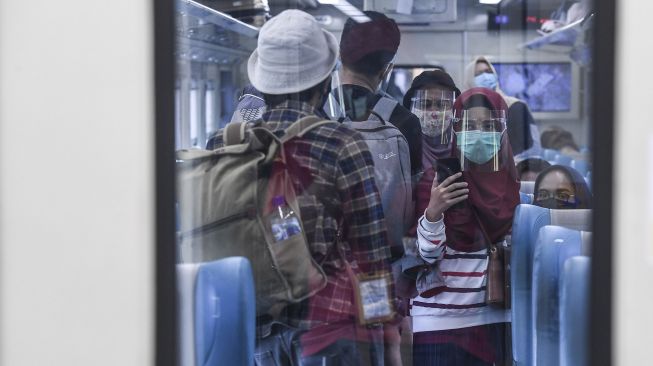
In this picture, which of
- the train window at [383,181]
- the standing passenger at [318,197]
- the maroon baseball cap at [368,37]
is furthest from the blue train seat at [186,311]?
the maroon baseball cap at [368,37]

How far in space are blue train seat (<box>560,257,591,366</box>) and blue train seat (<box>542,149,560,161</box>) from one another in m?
0.48

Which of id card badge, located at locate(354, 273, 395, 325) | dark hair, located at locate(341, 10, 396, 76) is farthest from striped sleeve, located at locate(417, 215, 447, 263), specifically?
dark hair, located at locate(341, 10, 396, 76)

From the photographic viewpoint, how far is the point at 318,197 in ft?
8.29

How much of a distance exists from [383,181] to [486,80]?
439 mm

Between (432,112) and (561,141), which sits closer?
(561,141)

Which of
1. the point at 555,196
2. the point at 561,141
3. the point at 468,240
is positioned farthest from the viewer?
the point at 468,240

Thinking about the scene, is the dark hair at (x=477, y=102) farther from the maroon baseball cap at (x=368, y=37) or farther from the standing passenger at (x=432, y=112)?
the maroon baseball cap at (x=368, y=37)

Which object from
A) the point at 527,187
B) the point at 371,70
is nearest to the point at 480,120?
the point at 527,187

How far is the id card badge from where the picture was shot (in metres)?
2.61

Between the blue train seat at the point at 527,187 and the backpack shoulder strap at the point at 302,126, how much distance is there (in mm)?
713

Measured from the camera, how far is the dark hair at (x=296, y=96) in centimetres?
248

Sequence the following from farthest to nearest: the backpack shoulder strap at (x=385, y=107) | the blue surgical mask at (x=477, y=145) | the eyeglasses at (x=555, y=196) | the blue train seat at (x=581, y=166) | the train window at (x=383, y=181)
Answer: the blue surgical mask at (x=477, y=145), the backpack shoulder strap at (x=385, y=107), the eyeglasses at (x=555, y=196), the train window at (x=383, y=181), the blue train seat at (x=581, y=166)

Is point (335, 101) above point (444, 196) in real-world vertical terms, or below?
above

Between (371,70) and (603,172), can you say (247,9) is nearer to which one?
(371,70)
